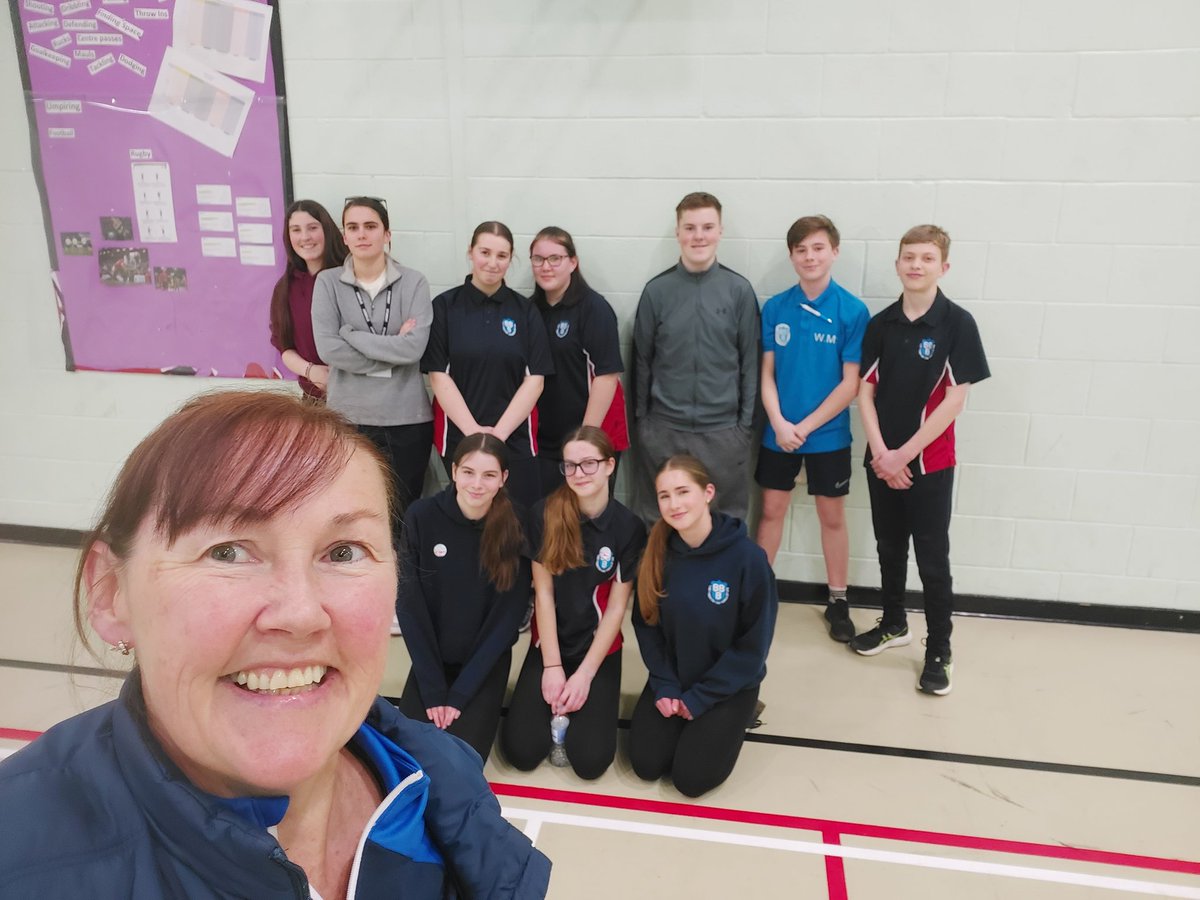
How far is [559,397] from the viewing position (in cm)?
383

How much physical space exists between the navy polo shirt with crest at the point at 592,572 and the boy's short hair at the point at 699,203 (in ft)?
4.33

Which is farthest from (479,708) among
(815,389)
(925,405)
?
(925,405)

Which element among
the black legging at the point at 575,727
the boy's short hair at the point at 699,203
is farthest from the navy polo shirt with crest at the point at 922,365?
the black legging at the point at 575,727

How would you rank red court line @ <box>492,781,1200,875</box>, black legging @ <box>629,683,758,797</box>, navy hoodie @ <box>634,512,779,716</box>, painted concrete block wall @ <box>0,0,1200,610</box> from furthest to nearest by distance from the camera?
1. painted concrete block wall @ <box>0,0,1200,610</box>
2. navy hoodie @ <box>634,512,779,716</box>
3. black legging @ <box>629,683,758,797</box>
4. red court line @ <box>492,781,1200,875</box>

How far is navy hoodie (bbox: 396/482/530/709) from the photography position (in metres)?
3.06

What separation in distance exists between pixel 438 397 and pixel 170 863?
304 centimetres

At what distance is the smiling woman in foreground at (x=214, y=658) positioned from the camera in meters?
0.74

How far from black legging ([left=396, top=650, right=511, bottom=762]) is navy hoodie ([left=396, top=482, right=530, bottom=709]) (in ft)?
0.09

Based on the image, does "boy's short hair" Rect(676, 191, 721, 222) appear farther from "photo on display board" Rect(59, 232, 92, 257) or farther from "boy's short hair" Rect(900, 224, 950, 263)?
"photo on display board" Rect(59, 232, 92, 257)

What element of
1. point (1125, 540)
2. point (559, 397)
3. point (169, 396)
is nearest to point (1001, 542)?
point (1125, 540)

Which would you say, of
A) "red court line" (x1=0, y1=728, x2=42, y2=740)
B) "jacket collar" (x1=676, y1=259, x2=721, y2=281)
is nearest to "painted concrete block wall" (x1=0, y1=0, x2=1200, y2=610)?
"jacket collar" (x1=676, y1=259, x2=721, y2=281)

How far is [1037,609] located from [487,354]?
2.80 metres

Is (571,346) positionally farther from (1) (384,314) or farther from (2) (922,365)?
(2) (922,365)

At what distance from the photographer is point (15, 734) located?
9.92 ft
